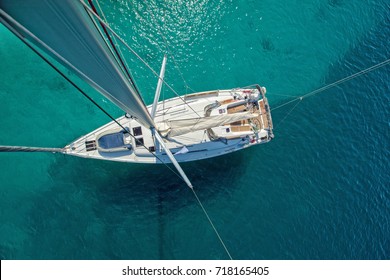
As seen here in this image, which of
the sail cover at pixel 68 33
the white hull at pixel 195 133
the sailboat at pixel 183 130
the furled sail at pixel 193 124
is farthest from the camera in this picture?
the white hull at pixel 195 133

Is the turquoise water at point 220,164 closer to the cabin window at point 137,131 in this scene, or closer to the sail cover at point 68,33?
the cabin window at point 137,131

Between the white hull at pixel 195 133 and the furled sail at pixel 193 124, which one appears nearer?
the furled sail at pixel 193 124

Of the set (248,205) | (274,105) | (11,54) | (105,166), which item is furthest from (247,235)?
(11,54)

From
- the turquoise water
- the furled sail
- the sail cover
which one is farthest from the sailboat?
the sail cover

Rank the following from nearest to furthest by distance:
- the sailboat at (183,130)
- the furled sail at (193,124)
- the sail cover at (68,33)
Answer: the sail cover at (68,33)
the furled sail at (193,124)
the sailboat at (183,130)

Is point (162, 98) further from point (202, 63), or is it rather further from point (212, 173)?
point (212, 173)

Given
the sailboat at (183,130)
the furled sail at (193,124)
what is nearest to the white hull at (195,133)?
the sailboat at (183,130)

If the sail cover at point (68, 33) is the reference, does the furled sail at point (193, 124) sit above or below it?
Answer: below
